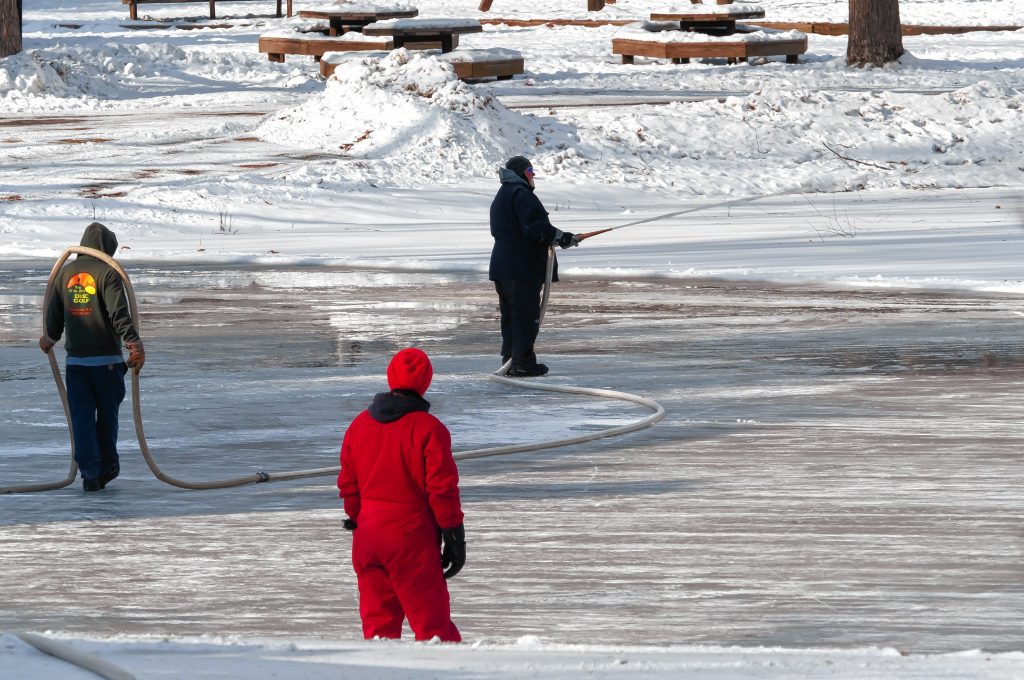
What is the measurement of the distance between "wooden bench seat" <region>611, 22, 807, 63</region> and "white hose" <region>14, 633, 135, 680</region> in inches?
1240

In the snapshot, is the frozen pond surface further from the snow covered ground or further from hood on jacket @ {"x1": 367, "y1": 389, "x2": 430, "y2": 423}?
hood on jacket @ {"x1": 367, "y1": 389, "x2": 430, "y2": 423}

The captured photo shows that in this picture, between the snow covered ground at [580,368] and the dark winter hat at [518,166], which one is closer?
the snow covered ground at [580,368]

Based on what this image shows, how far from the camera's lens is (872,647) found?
6.24 m

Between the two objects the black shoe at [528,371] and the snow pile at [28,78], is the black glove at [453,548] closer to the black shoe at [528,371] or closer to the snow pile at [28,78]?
the black shoe at [528,371]

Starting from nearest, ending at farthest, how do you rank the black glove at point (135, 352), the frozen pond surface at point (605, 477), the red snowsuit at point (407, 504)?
the red snowsuit at point (407, 504) < the frozen pond surface at point (605, 477) < the black glove at point (135, 352)

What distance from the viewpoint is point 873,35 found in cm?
3306

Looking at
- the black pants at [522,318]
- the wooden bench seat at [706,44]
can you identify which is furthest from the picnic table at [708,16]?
the black pants at [522,318]

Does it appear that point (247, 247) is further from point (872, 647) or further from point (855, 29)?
point (855, 29)

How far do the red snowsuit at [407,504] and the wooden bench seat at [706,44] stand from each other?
101 ft

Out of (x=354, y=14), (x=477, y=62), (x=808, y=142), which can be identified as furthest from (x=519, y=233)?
(x=354, y=14)

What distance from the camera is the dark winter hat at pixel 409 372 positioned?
5918 millimetres

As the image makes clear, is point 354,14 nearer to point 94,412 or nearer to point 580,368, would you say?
point 580,368

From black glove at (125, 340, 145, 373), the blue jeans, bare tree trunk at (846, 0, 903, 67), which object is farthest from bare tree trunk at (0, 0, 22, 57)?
black glove at (125, 340, 145, 373)

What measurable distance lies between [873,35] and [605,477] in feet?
85.3
